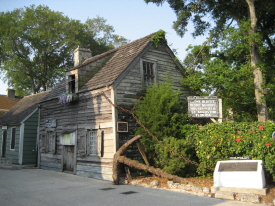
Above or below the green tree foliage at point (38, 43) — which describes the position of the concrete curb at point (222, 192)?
below

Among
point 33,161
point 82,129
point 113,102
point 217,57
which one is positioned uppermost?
point 217,57

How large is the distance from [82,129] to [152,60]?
5258mm

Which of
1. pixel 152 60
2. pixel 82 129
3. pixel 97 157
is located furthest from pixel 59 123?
pixel 152 60

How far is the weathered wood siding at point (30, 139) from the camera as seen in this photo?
64.4 ft

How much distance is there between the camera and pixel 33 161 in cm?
1983

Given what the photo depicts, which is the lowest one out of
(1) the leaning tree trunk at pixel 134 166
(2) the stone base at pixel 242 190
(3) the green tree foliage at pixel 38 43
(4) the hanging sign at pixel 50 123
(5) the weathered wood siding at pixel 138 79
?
(2) the stone base at pixel 242 190

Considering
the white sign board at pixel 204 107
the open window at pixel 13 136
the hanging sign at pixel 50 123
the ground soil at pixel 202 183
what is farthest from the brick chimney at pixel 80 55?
the ground soil at pixel 202 183

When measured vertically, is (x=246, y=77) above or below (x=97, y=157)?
above

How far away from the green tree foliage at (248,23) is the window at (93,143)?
336 inches

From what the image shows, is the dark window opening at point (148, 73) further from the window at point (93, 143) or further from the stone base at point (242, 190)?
the stone base at point (242, 190)

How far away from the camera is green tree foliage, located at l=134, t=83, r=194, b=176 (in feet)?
37.4

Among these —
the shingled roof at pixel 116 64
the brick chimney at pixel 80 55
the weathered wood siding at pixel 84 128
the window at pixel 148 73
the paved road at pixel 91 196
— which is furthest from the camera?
the brick chimney at pixel 80 55

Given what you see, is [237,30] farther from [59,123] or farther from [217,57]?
[59,123]

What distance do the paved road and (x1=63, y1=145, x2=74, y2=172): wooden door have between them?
391 cm
